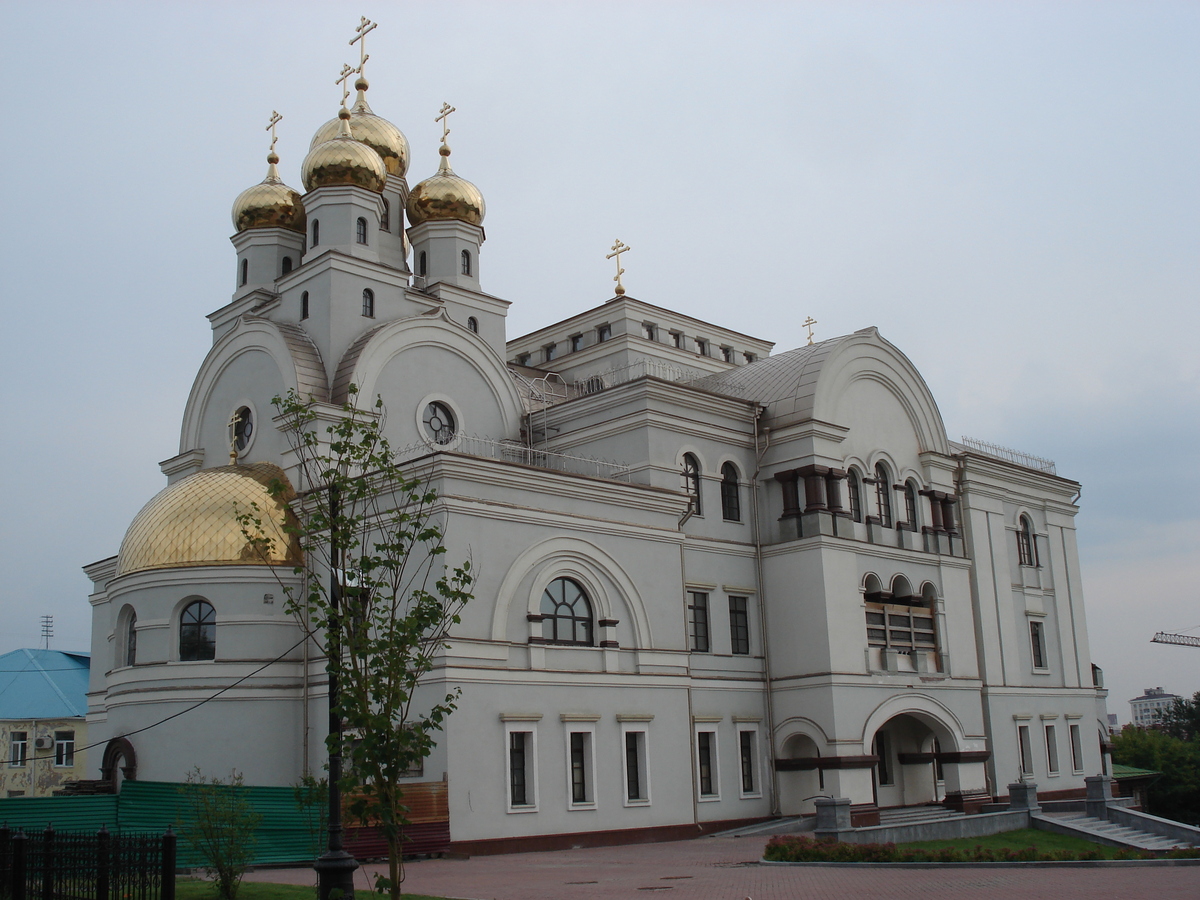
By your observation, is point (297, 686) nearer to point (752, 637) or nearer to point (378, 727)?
point (752, 637)

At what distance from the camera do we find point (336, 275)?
87.4 ft

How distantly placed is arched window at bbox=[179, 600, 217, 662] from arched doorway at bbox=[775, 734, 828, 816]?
12312mm

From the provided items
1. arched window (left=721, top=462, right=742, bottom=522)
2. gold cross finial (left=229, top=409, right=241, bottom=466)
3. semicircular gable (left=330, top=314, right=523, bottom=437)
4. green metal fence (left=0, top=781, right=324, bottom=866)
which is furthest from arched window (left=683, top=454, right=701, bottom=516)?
green metal fence (left=0, top=781, right=324, bottom=866)

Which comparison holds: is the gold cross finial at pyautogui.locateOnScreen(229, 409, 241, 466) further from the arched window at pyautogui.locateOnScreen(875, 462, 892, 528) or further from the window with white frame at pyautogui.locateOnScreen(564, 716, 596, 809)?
the arched window at pyautogui.locateOnScreen(875, 462, 892, 528)

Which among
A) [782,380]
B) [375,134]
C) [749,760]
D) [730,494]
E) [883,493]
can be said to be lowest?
[749,760]

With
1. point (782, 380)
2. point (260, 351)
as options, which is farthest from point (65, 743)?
point (782, 380)

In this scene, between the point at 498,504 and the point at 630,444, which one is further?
the point at 630,444

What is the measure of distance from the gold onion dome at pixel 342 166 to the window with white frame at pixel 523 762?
1411 cm

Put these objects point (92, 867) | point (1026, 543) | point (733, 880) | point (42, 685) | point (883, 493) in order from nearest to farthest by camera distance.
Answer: point (92, 867) < point (733, 880) < point (883, 493) < point (1026, 543) < point (42, 685)

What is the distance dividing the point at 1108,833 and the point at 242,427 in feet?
67.4

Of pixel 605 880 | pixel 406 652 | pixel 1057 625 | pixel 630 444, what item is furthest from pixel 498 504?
pixel 1057 625

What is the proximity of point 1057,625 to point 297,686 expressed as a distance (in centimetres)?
2248

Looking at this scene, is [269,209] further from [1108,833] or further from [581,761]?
[1108,833]

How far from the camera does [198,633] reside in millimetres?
22938
